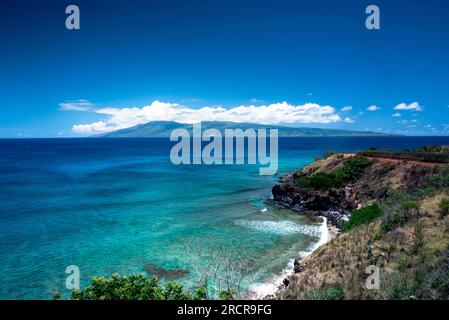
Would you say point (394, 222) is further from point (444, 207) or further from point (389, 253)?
point (389, 253)

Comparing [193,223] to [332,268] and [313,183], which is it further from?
[332,268]

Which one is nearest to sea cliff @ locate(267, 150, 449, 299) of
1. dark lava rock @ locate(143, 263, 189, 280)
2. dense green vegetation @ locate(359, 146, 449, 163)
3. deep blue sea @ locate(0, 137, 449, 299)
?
dense green vegetation @ locate(359, 146, 449, 163)

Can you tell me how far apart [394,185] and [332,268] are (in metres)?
25.8

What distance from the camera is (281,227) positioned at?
38.1 meters

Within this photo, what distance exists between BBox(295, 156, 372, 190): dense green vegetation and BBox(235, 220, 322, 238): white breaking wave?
988 centimetres

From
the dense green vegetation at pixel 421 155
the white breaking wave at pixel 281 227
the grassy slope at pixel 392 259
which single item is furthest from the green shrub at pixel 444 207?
the dense green vegetation at pixel 421 155

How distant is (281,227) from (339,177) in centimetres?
1578

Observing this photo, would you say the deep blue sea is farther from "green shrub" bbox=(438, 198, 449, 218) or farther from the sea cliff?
"green shrub" bbox=(438, 198, 449, 218)

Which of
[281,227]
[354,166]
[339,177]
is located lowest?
[281,227]

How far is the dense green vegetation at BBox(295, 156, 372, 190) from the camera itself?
47.0 metres

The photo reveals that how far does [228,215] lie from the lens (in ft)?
143

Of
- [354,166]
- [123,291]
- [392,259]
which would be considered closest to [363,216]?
[392,259]

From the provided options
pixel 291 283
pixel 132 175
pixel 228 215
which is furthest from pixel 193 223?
pixel 132 175

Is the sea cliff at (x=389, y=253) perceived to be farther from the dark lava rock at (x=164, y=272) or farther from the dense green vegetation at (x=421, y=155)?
the dark lava rock at (x=164, y=272)
